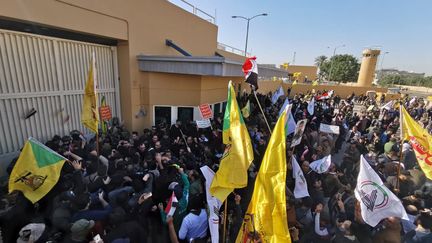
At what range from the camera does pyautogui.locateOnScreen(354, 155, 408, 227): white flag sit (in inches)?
148

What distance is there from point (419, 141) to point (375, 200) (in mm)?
2685

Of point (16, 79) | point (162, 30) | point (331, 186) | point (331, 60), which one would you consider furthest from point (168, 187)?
point (331, 60)

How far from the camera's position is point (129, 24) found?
9.45m

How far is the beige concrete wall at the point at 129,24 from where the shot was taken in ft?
22.0

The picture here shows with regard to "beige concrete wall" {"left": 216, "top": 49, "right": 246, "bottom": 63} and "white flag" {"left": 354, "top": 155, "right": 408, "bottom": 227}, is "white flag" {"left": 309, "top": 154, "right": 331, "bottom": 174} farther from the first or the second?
"beige concrete wall" {"left": 216, "top": 49, "right": 246, "bottom": 63}

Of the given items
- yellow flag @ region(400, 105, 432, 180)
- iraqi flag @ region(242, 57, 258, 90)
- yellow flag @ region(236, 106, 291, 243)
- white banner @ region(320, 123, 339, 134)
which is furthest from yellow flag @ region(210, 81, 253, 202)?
white banner @ region(320, 123, 339, 134)

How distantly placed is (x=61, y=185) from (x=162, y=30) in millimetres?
8746

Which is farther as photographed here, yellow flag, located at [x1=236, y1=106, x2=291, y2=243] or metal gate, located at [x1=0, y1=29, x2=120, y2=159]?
metal gate, located at [x1=0, y1=29, x2=120, y2=159]

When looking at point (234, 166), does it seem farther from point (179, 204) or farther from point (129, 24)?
point (129, 24)

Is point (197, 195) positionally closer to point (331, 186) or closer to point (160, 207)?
point (160, 207)

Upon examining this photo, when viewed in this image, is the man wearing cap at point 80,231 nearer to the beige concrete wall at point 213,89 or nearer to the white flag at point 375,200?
the white flag at point 375,200

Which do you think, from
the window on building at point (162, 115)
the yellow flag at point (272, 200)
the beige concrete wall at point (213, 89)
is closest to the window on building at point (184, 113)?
the window on building at point (162, 115)

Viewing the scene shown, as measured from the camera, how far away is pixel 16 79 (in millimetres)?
6863

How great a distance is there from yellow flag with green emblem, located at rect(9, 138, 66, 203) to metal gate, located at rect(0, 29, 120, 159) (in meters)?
4.01
